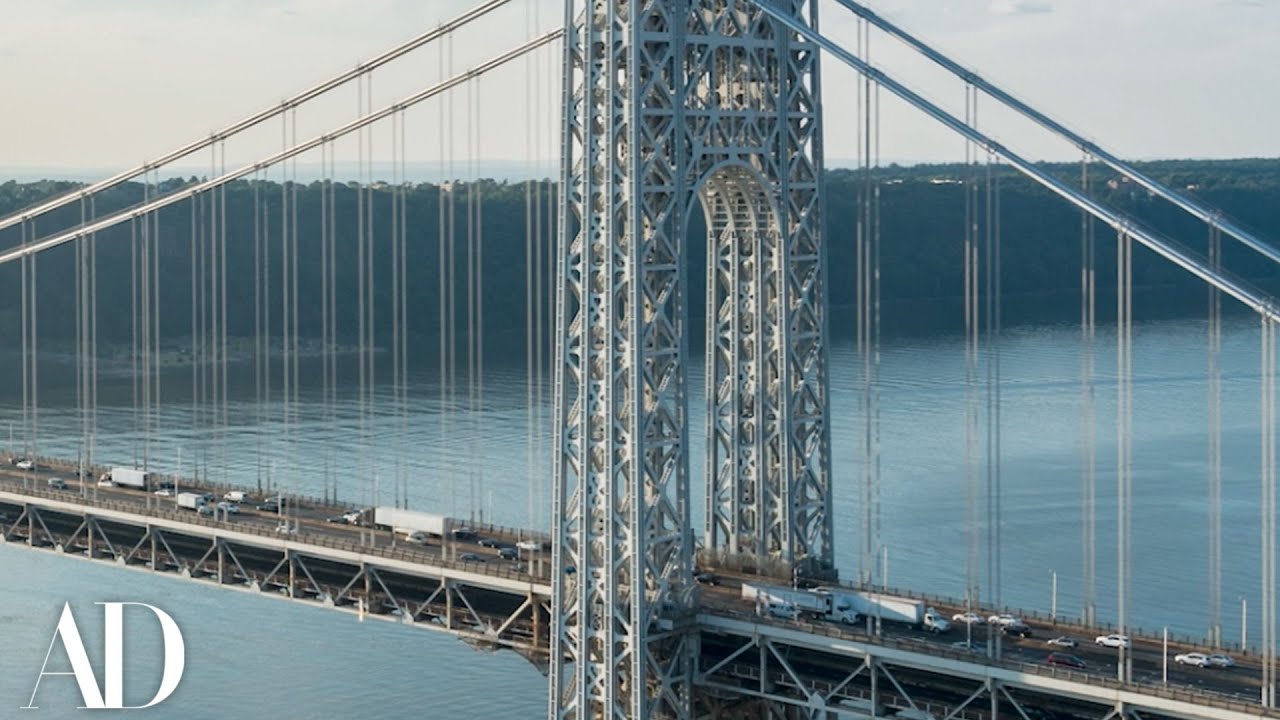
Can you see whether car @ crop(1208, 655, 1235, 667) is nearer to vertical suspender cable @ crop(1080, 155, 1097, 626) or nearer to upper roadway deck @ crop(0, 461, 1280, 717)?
upper roadway deck @ crop(0, 461, 1280, 717)

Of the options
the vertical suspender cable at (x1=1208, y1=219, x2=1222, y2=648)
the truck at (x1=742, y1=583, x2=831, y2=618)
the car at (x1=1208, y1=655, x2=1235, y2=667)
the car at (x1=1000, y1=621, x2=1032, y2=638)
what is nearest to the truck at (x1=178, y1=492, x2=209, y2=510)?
the truck at (x1=742, y1=583, x2=831, y2=618)

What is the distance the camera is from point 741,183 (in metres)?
38.0

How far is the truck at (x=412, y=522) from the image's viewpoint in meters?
42.7

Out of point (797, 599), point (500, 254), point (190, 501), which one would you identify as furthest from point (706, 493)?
point (500, 254)

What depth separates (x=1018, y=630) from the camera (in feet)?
112

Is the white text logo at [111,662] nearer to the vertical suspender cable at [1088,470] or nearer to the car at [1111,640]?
the vertical suspender cable at [1088,470]

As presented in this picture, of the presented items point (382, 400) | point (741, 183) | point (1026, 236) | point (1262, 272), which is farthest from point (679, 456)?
point (1262, 272)

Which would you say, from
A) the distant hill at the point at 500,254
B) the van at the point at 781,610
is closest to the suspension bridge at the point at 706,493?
the van at the point at 781,610

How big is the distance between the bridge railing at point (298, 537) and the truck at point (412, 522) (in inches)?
47.0

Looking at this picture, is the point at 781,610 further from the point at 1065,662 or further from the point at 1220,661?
the point at 1220,661

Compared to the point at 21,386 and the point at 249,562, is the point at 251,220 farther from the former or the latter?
the point at 249,562

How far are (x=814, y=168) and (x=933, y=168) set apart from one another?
127m

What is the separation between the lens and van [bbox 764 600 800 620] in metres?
35.2

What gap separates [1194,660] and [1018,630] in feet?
10.1
